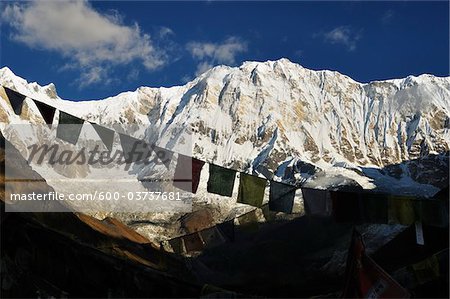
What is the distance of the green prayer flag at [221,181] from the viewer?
23656 mm

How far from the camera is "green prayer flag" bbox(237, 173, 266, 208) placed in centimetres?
2389

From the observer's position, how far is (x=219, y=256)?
77.7 m

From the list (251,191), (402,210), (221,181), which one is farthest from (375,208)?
(221,181)

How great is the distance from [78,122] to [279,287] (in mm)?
29643

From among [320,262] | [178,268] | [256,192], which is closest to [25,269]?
[256,192]

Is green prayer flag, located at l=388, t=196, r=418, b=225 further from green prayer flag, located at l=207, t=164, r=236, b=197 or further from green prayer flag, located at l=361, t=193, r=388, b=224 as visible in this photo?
green prayer flag, located at l=207, t=164, r=236, b=197

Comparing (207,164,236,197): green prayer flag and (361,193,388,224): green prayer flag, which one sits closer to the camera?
(361,193,388,224): green prayer flag

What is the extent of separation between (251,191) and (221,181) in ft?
4.15

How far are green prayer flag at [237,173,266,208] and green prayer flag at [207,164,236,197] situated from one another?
0.48 metres

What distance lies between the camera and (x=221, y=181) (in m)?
23.9

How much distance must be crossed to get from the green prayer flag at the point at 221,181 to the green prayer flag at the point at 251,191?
48 cm

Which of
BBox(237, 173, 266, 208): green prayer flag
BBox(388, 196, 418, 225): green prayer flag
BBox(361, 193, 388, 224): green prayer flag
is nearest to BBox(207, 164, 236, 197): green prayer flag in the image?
BBox(237, 173, 266, 208): green prayer flag

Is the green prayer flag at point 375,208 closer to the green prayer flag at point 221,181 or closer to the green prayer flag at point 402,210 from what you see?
the green prayer flag at point 402,210

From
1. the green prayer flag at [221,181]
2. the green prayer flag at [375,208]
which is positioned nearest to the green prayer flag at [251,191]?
the green prayer flag at [221,181]
